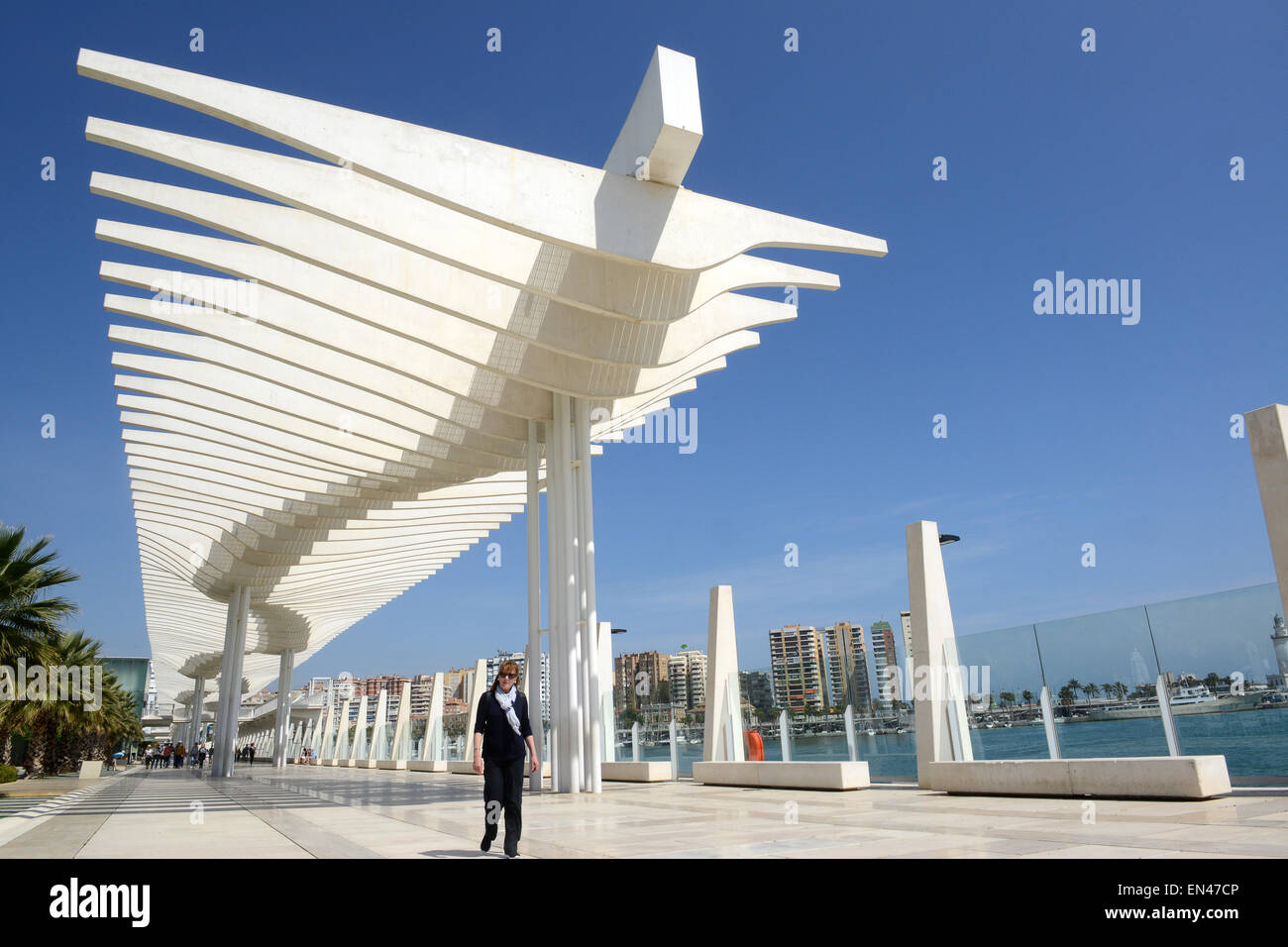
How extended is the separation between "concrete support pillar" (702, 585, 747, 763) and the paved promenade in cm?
366

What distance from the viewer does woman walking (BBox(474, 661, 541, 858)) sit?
22.5 feet

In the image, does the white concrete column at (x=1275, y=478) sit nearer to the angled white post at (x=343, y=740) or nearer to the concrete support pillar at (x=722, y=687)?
the concrete support pillar at (x=722, y=687)

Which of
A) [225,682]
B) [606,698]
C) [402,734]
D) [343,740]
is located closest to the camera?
[606,698]

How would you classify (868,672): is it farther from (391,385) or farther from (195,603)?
(195,603)

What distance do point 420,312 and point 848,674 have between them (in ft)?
30.6

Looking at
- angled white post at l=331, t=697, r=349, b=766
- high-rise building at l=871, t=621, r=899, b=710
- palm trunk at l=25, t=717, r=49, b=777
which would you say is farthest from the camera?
angled white post at l=331, t=697, r=349, b=766

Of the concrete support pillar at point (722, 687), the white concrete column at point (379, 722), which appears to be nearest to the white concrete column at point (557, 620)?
the concrete support pillar at point (722, 687)

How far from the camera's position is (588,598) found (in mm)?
15828

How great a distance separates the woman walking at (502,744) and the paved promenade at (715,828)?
40cm

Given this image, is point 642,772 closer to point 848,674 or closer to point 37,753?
point 848,674

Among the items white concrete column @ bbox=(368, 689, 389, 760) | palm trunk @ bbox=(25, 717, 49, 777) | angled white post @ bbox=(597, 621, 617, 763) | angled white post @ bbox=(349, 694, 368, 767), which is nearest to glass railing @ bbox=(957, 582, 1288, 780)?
angled white post @ bbox=(597, 621, 617, 763)

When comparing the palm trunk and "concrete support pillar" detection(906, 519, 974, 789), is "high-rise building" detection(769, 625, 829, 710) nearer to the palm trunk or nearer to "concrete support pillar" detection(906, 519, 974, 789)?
"concrete support pillar" detection(906, 519, 974, 789)

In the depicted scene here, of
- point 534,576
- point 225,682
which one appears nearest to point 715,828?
point 534,576
